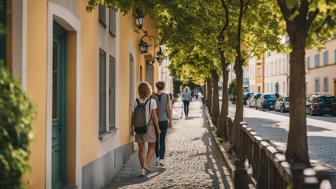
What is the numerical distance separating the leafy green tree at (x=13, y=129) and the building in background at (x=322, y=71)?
145 feet

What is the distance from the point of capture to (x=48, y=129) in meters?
6.03

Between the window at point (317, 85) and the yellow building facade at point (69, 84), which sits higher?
the window at point (317, 85)

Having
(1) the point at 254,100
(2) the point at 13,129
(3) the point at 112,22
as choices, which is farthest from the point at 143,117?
(1) the point at 254,100

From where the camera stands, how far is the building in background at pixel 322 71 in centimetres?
4538

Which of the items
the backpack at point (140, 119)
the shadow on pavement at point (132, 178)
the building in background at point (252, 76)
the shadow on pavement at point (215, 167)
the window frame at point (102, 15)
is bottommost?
the shadow on pavement at point (132, 178)

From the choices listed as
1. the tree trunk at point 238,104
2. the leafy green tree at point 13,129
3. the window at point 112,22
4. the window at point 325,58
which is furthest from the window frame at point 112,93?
the window at point 325,58

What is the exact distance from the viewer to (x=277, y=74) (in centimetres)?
6625

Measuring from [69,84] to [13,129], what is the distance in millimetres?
4774

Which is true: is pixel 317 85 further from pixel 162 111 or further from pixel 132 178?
pixel 132 178

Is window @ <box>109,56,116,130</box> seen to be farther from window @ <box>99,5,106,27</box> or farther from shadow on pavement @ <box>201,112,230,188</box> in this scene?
shadow on pavement @ <box>201,112,230,188</box>

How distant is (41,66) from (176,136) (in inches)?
575

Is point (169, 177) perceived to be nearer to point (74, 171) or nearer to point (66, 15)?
point (74, 171)

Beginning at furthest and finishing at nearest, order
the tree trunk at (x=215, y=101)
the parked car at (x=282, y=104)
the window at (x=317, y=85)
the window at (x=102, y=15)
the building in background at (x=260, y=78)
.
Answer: the building in background at (x=260, y=78)
the window at (x=317, y=85)
the parked car at (x=282, y=104)
the tree trunk at (x=215, y=101)
the window at (x=102, y=15)

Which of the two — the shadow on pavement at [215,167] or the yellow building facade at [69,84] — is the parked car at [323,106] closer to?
the shadow on pavement at [215,167]
